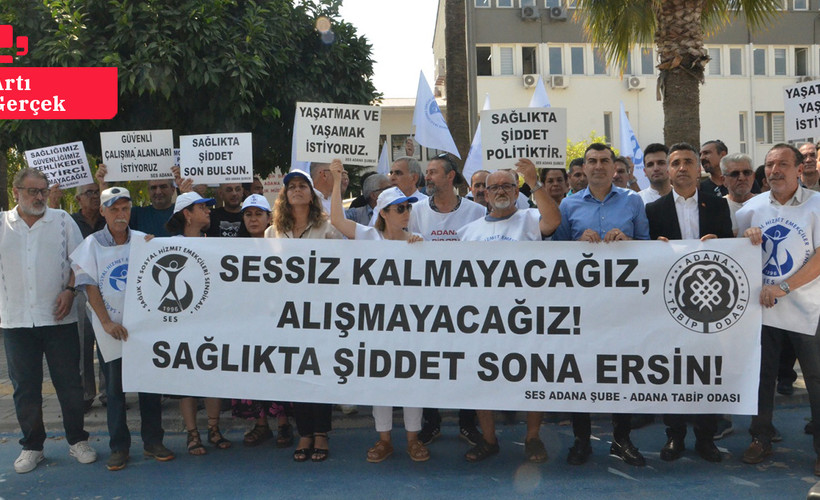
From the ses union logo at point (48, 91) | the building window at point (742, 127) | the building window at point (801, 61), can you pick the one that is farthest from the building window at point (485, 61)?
the ses union logo at point (48, 91)

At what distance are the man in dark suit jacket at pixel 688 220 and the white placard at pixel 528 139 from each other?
2.61 feet

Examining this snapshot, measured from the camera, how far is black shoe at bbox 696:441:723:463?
17.5 feet

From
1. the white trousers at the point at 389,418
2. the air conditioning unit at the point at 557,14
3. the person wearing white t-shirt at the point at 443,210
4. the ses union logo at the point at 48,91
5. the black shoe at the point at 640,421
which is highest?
the air conditioning unit at the point at 557,14

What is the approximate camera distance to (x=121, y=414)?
5637mm

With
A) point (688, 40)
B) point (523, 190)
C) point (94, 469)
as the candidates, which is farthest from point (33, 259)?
point (688, 40)

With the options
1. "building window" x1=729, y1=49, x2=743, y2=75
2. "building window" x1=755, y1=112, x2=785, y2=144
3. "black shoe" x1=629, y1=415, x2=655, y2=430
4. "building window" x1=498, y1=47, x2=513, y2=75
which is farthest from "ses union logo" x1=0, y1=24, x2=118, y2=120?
"building window" x1=755, y1=112, x2=785, y2=144

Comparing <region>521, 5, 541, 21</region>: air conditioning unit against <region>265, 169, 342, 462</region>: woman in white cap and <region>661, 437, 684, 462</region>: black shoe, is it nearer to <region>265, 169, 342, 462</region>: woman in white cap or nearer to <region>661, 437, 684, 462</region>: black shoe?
<region>265, 169, 342, 462</region>: woman in white cap

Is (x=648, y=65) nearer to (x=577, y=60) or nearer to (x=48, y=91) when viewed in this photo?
(x=577, y=60)

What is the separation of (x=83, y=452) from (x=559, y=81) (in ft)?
98.9

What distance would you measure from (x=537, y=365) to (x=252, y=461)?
2.15 meters

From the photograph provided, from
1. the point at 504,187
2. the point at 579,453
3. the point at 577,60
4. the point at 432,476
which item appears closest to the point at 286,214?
the point at 504,187

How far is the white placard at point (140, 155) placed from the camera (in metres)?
7.29

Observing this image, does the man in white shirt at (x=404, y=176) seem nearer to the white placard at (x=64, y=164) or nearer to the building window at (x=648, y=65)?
the white placard at (x=64, y=164)

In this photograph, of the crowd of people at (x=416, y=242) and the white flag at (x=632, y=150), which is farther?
the white flag at (x=632, y=150)
